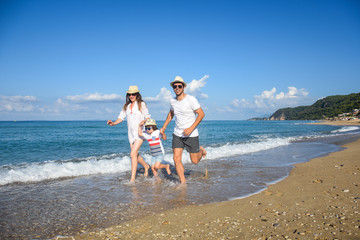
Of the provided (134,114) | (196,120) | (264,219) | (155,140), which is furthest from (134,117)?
(264,219)

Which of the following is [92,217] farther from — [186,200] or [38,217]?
[186,200]

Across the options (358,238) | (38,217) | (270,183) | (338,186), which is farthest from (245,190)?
(38,217)

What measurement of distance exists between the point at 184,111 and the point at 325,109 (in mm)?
135539

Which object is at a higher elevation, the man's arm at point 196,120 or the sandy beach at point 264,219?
the man's arm at point 196,120

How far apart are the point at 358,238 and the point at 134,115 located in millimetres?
4914

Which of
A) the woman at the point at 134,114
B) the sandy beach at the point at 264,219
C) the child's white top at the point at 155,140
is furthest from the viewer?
the child's white top at the point at 155,140

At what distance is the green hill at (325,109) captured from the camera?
9548cm

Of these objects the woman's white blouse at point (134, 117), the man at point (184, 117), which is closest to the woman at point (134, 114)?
the woman's white blouse at point (134, 117)

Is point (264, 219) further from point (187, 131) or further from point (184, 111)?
point (184, 111)

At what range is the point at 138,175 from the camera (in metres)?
6.94

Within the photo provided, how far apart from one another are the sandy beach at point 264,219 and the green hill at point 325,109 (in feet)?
345

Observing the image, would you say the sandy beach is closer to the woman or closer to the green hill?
the woman

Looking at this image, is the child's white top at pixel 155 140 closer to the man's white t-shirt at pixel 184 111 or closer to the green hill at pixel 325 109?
the man's white t-shirt at pixel 184 111

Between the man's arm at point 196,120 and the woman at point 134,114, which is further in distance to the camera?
the woman at point 134,114
